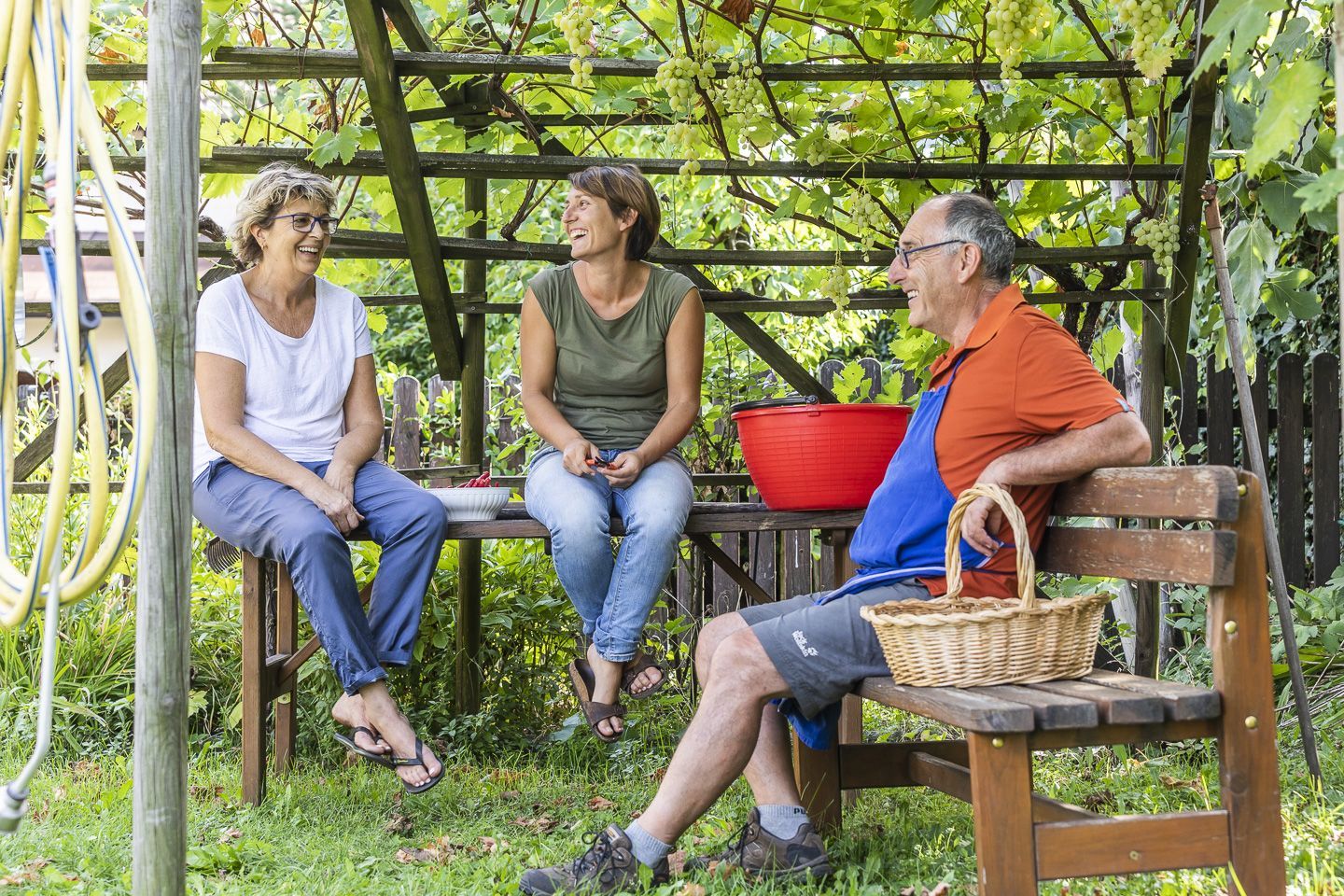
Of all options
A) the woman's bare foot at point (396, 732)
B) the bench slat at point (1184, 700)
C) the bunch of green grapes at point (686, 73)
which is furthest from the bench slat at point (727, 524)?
the bench slat at point (1184, 700)

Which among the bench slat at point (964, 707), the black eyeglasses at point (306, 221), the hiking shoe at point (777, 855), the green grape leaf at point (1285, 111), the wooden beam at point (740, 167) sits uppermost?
the wooden beam at point (740, 167)

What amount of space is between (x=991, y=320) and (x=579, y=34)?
1.28 meters

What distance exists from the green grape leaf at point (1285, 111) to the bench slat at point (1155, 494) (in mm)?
610

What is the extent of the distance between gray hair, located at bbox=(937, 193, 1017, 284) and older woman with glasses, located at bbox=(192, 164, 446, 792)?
1529 mm

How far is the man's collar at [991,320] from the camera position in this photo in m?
2.54

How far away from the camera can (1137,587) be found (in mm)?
3596

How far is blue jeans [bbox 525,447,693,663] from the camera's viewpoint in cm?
311

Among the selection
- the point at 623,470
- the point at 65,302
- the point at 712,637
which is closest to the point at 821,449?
the point at 623,470

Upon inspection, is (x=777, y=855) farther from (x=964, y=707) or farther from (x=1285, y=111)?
(x=1285, y=111)

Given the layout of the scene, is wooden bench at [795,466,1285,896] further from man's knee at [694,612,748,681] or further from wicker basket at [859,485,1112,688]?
man's knee at [694,612,748,681]

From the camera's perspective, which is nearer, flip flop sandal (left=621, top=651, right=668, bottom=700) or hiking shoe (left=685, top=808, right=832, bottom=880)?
hiking shoe (left=685, top=808, right=832, bottom=880)

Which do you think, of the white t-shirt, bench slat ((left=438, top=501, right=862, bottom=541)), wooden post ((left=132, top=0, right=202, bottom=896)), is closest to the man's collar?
bench slat ((left=438, top=501, right=862, bottom=541))

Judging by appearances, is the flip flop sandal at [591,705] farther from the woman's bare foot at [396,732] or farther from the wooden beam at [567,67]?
the wooden beam at [567,67]

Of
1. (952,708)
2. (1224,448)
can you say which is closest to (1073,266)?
(1224,448)
